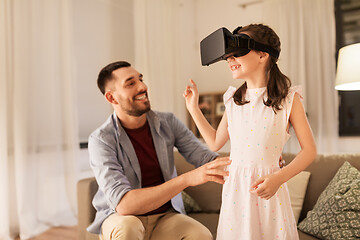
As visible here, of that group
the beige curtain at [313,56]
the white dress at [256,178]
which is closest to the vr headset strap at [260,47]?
the white dress at [256,178]

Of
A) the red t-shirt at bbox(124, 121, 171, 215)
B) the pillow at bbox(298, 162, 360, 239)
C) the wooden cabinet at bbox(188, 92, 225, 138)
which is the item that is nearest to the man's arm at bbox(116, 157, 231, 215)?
the red t-shirt at bbox(124, 121, 171, 215)

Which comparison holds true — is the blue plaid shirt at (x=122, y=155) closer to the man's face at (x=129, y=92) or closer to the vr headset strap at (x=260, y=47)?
the man's face at (x=129, y=92)

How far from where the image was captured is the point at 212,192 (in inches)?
78.7

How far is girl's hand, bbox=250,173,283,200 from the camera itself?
0.93 meters

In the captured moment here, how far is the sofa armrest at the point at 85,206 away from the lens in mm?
1672

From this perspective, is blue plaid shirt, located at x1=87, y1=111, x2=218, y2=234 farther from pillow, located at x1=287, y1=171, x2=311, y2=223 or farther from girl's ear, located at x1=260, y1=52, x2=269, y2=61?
girl's ear, located at x1=260, y1=52, x2=269, y2=61

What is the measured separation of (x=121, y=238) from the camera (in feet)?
4.05

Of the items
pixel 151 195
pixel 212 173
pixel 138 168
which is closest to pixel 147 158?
pixel 138 168

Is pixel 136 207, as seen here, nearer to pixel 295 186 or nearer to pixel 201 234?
pixel 201 234

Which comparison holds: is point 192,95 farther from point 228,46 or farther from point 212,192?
point 212,192

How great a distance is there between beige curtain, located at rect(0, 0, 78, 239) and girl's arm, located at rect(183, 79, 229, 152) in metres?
1.93

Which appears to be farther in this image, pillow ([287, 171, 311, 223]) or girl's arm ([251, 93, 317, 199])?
pillow ([287, 171, 311, 223])

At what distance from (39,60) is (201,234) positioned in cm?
222

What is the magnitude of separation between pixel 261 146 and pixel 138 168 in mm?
639
